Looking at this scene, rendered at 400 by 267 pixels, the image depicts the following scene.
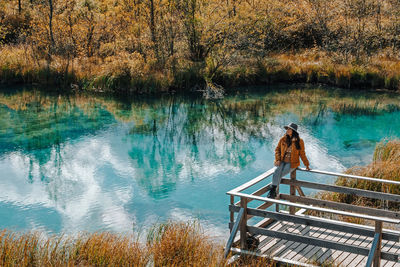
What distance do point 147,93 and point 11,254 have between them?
60.5ft

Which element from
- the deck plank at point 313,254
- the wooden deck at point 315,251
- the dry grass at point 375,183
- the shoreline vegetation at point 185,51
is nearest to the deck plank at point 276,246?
the wooden deck at point 315,251

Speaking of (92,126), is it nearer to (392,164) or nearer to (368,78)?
(392,164)

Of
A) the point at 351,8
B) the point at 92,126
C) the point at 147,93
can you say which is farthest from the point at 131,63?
the point at 351,8

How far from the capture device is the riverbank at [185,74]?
2425 centimetres

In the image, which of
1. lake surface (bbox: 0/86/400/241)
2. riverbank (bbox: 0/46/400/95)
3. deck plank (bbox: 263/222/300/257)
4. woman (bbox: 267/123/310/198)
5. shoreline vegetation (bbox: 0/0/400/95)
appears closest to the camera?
deck plank (bbox: 263/222/300/257)

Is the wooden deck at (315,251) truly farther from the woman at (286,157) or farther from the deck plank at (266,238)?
the woman at (286,157)

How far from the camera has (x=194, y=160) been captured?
1417cm

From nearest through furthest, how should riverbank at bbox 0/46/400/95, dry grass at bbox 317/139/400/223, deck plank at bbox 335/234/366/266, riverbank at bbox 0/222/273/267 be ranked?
riverbank at bbox 0/222/273/267 → deck plank at bbox 335/234/366/266 → dry grass at bbox 317/139/400/223 → riverbank at bbox 0/46/400/95

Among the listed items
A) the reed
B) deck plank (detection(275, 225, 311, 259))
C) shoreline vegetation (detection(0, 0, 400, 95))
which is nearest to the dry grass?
the reed

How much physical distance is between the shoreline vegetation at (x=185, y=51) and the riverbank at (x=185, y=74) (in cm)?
5

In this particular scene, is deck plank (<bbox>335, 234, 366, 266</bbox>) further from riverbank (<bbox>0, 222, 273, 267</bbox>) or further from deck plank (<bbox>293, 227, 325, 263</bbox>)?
riverbank (<bbox>0, 222, 273, 267</bbox>)

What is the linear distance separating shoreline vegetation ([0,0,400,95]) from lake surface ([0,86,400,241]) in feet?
5.14

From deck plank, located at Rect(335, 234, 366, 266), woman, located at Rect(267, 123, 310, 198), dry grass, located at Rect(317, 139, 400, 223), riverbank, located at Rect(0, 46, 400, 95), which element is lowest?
deck plank, located at Rect(335, 234, 366, 266)

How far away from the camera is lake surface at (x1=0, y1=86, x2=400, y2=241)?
10.4 m
